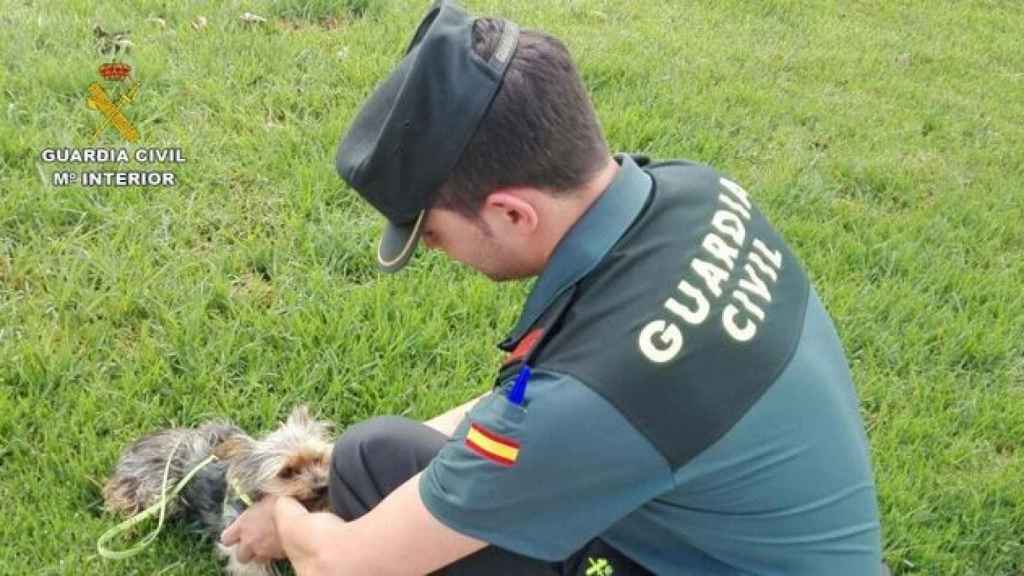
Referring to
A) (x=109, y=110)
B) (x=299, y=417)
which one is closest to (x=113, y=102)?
(x=109, y=110)

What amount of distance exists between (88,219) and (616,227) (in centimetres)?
281

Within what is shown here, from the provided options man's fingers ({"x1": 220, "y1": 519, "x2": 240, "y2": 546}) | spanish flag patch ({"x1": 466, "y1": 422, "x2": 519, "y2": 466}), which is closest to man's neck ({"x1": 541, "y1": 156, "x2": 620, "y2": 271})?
spanish flag patch ({"x1": 466, "y1": 422, "x2": 519, "y2": 466})

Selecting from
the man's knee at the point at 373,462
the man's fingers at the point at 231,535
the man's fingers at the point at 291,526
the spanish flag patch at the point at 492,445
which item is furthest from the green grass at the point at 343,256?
the spanish flag patch at the point at 492,445

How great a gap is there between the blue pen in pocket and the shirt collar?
0.72 ft

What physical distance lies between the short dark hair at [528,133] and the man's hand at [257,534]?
3.74ft

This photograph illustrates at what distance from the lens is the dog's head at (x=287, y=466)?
2799 mm

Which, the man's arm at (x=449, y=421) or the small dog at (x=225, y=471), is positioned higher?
the man's arm at (x=449, y=421)

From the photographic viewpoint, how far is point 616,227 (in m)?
1.98

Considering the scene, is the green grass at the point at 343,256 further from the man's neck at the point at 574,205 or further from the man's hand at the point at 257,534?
the man's neck at the point at 574,205

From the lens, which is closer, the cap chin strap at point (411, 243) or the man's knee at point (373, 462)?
the cap chin strap at point (411, 243)

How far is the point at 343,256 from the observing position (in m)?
4.08

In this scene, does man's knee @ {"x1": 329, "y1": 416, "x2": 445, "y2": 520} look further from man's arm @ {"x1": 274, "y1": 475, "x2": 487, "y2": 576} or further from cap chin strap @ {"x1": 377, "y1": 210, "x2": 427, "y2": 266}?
cap chin strap @ {"x1": 377, "y1": 210, "x2": 427, "y2": 266}

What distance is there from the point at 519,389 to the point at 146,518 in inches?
66.7

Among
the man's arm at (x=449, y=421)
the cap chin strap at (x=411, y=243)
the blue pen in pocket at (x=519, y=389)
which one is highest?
the cap chin strap at (x=411, y=243)
